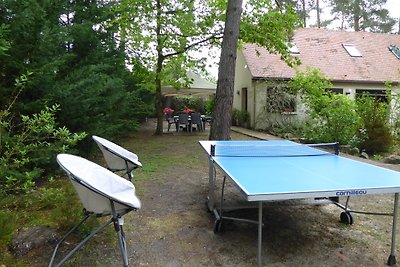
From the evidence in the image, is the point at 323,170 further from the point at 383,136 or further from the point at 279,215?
the point at 383,136

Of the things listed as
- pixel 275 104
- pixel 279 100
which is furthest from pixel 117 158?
pixel 275 104

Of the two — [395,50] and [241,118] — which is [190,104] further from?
[395,50]

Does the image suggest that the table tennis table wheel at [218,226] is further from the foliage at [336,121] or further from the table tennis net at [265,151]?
the foliage at [336,121]

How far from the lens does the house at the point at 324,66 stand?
15.1 meters

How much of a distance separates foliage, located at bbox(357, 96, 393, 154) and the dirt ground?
204 inches

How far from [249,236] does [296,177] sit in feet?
3.35

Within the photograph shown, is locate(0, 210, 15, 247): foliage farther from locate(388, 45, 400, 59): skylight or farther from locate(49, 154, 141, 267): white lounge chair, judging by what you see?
locate(388, 45, 400, 59): skylight

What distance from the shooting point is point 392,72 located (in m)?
16.5

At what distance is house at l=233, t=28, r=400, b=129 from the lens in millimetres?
15117

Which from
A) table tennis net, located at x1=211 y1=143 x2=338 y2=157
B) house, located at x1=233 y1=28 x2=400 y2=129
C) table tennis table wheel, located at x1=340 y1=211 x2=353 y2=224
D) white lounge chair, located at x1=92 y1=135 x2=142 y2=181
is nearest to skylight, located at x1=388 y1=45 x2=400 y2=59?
house, located at x1=233 y1=28 x2=400 y2=129

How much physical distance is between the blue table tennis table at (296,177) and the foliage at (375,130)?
19.6 ft

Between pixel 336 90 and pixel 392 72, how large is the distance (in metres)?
3.53

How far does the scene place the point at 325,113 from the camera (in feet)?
34.8

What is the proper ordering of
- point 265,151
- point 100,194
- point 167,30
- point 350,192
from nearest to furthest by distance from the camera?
1. point 100,194
2. point 350,192
3. point 265,151
4. point 167,30
